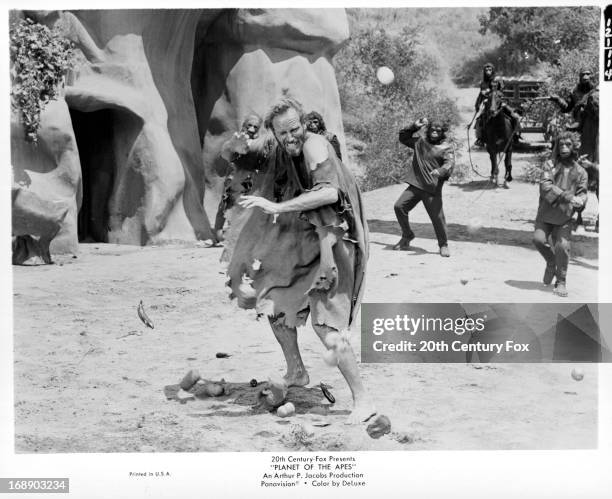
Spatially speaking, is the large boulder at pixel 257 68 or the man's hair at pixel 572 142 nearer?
the man's hair at pixel 572 142

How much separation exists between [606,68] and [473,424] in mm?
2353

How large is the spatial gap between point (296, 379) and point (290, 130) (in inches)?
57.4

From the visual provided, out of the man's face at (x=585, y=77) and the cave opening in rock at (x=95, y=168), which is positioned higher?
the man's face at (x=585, y=77)

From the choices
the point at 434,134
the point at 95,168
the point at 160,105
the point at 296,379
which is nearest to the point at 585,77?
the point at 434,134

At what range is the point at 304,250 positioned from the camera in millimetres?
6328

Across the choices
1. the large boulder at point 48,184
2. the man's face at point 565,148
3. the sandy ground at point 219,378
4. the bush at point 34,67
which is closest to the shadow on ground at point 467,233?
the sandy ground at point 219,378

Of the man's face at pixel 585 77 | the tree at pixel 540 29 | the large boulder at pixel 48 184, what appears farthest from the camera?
the tree at pixel 540 29

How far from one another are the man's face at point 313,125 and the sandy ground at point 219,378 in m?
1.54

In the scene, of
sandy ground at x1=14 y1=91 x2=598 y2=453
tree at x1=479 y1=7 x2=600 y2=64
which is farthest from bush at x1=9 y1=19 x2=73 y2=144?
tree at x1=479 y1=7 x2=600 y2=64

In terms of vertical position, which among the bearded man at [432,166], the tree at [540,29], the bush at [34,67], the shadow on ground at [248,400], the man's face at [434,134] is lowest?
the shadow on ground at [248,400]

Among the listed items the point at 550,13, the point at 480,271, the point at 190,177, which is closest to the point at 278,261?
the point at 480,271

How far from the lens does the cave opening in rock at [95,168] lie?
36.4 ft

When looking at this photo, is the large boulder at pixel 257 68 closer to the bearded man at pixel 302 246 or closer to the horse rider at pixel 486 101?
the horse rider at pixel 486 101

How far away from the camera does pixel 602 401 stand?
278 inches
